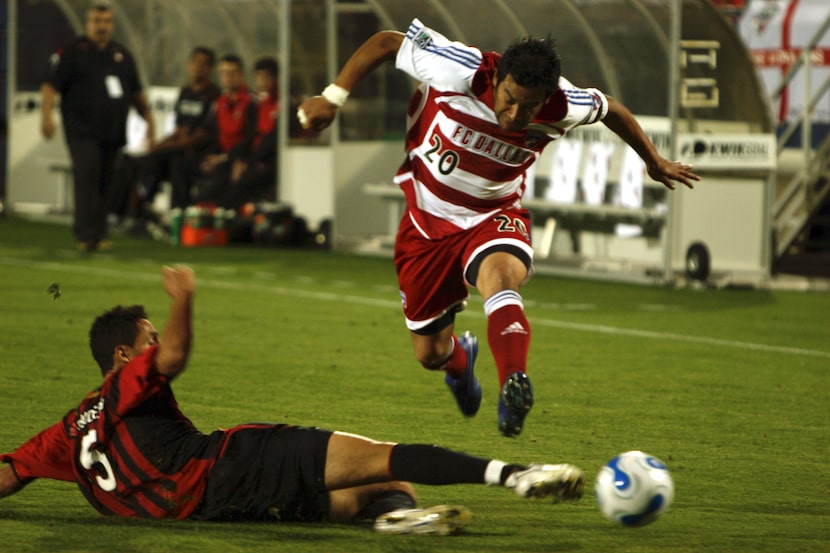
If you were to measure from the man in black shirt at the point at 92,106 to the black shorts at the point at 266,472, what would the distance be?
1022cm

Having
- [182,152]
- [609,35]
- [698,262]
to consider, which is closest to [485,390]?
[698,262]

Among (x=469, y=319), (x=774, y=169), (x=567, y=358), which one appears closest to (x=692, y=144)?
(x=774, y=169)

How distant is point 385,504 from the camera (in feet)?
16.3

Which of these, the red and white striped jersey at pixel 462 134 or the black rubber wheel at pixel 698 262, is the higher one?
the red and white striped jersey at pixel 462 134

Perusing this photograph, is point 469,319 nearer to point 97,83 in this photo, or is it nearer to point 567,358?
point 567,358

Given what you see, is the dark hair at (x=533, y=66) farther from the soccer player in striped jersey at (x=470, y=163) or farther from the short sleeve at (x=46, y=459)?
the short sleeve at (x=46, y=459)

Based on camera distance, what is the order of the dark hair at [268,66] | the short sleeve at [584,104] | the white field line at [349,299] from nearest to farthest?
the short sleeve at [584,104] → the white field line at [349,299] → the dark hair at [268,66]

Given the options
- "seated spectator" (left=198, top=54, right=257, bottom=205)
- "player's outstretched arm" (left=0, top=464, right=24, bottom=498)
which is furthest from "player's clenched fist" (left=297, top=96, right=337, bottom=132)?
"seated spectator" (left=198, top=54, right=257, bottom=205)

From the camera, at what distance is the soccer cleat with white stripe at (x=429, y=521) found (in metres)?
4.79

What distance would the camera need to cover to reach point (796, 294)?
43.9 ft

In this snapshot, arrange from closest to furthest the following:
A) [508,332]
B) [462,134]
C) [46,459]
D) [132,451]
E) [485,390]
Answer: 1. [132,451]
2. [46,459]
3. [508,332]
4. [462,134]
5. [485,390]

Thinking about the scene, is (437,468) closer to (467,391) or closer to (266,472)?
(266,472)

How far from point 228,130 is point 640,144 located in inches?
455

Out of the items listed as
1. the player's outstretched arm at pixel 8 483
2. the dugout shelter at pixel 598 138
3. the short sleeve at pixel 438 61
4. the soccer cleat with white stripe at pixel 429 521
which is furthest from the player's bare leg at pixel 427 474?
the dugout shelter at pixel 598 138
